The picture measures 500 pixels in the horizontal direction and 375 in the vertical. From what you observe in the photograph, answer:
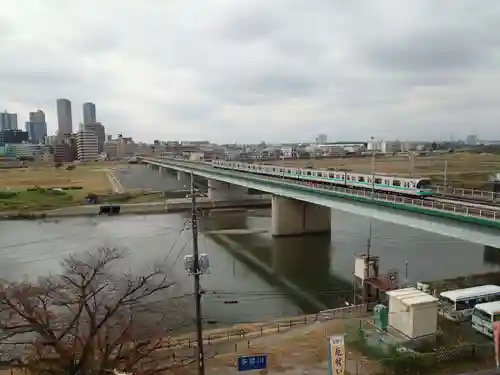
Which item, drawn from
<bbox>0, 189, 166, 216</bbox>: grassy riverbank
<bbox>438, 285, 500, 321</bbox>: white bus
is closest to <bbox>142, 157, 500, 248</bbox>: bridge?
<bbox>438, 285, 500, 321</bbox>: white bus

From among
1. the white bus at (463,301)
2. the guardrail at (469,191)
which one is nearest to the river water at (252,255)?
the guardrail at (469,191)

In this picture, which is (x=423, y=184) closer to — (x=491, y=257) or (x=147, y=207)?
(x=491, y=257)

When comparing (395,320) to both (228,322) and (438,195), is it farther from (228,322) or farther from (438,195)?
(438,195)

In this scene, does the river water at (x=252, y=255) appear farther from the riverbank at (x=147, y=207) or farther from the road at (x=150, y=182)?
the road at (x=150, y=182)

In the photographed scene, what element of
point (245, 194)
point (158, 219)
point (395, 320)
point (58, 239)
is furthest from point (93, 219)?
point (395, 320)

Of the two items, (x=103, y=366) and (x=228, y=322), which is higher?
(x=103, y=366)
